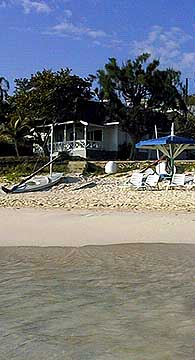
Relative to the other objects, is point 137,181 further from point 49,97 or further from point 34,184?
point 49,97

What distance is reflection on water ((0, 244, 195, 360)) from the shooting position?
16.6 feet

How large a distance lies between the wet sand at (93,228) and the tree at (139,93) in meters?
24.9

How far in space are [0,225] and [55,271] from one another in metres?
4.60

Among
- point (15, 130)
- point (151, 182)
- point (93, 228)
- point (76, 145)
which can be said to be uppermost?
point (93, 228)

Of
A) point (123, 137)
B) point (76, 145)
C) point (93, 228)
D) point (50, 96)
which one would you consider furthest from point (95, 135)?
point (93, 228)

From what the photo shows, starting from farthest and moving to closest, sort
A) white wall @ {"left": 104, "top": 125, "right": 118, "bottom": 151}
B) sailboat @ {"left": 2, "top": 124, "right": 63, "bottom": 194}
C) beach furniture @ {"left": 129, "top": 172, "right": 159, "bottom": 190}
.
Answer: white wall @ {"left": 104, "top": 125, "right": 118, "bottom": 151} < sailboat @ {"left": 2, "top": 124, "right": 63, "bottom": 194} < beach furniture @ {"left": 129, "top": 172, "right": 159, "bottom": 190}

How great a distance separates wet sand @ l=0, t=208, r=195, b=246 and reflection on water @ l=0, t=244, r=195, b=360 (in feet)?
2.87

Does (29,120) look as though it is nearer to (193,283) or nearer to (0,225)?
(0,225)

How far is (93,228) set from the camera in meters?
12.1

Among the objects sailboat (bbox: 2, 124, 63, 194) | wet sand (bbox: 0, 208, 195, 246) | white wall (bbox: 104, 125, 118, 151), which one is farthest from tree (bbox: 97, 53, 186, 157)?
wet sand (bbox: 0, 208, 195, 246)

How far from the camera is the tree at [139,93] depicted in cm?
3856

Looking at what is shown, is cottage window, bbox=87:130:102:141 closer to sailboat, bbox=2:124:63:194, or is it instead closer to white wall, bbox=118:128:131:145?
white wall, bbox=118:128:131:145

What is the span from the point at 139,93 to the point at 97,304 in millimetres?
34296

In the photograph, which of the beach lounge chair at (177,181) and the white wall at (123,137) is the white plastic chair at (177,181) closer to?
the beach lounge chair at (177,181)
